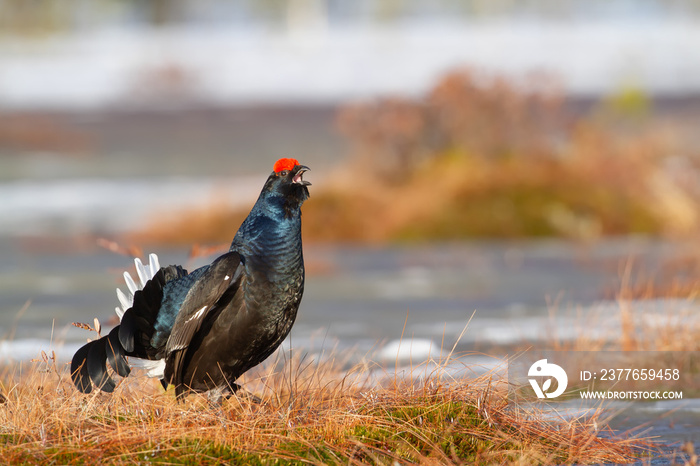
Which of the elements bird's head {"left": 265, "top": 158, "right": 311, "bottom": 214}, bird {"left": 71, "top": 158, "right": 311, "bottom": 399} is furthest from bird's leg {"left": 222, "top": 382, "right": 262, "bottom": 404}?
bird's head {"left": 265, "top": 158, "right": 311, "bottom": 214}

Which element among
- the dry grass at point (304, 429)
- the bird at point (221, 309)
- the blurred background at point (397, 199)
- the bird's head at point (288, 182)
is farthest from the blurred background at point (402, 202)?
the bird's head at point (288, 182)

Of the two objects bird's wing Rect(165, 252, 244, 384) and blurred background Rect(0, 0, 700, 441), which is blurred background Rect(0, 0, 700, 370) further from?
bird's wing Rect(165, 252, 244, 384)

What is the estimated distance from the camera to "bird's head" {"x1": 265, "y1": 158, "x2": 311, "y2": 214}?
401 cm

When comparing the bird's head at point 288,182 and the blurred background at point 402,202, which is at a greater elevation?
the blurred background at point 402,202

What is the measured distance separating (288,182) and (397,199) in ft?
28.2

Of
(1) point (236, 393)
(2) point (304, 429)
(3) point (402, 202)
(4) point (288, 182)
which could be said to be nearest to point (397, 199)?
(3) point (402, 202)

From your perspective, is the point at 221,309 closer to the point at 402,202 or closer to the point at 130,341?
the point at 130,341

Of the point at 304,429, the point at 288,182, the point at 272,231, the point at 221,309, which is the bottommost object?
the point at 304,429

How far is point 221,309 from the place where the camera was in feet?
13.2

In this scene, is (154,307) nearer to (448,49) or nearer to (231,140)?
(231,140)

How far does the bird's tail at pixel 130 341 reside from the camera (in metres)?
4.11

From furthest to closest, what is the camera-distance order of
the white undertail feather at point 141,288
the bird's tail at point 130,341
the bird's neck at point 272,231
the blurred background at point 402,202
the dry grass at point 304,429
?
1. the blurred background at point 402,202
2. the white undertail feather at point 141,288
3. the bird's tail at point 130,341
4. the bird's neck at point 272,231
5. the dry grass at point 304,429

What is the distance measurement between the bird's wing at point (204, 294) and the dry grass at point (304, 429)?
34 cm

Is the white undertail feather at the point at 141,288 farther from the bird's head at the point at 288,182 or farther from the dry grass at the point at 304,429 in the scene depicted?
the bird's head at the point at 288,182
